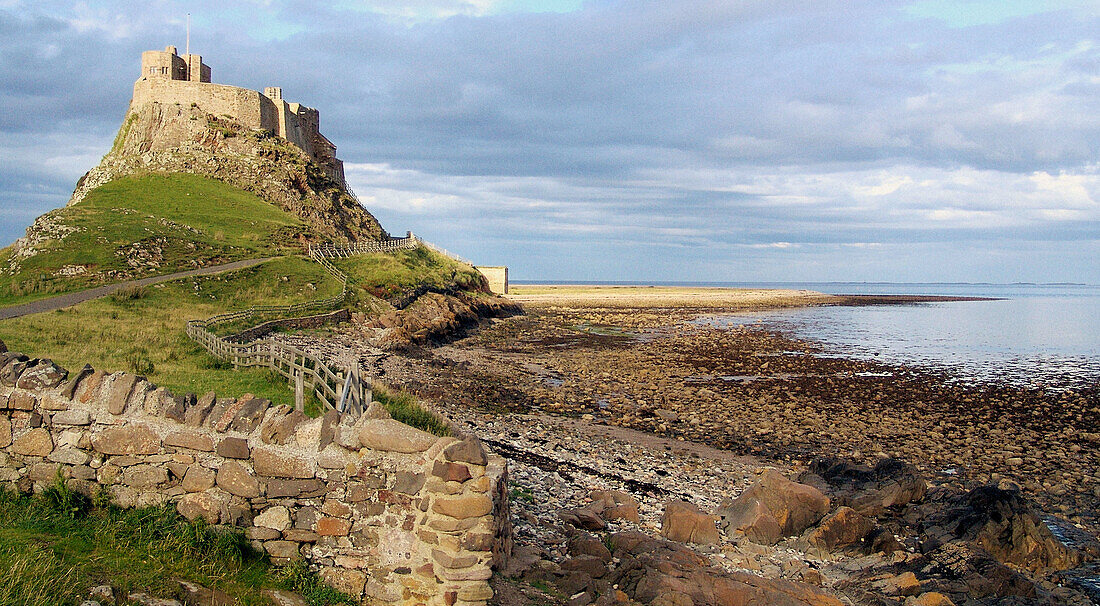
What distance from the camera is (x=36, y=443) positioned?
7.59 metres

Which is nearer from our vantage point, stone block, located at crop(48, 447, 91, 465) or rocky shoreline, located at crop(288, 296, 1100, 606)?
stone block, located at crop(48, 447, 91, 465)

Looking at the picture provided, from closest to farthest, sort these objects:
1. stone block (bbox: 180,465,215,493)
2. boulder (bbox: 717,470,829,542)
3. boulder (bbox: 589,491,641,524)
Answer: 1. stone block (bbox: 180,465,215,493)
2. boulder (bbox: 717,470,829,542)
3. boulder (bbox: 589,491,641,524)

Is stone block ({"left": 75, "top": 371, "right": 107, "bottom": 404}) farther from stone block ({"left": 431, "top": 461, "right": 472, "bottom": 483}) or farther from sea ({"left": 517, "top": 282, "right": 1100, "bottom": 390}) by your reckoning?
sea ({"left": 517, "top": 282, "right": 1100, "bottom": 390})

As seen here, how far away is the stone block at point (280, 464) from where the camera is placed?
7.27m

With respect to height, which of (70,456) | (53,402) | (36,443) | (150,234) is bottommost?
(70,456)

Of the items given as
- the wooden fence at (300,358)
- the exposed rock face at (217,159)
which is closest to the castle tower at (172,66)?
the exposed rock face at (217,159)

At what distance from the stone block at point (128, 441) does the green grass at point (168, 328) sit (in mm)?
5574

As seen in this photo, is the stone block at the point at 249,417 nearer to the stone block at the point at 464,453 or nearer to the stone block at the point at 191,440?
the stone block at the point at 191,440

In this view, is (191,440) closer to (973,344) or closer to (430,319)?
(430,319)

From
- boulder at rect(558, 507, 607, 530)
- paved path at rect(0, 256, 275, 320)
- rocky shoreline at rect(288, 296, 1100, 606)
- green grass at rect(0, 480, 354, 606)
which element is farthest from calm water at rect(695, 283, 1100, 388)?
paved path at rect(0, 256, 275, 320)

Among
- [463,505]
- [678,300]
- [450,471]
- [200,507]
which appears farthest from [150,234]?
[678,300]

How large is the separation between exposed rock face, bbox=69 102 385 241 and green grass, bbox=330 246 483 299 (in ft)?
26.7

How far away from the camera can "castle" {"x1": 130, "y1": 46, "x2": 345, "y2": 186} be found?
70.1 m

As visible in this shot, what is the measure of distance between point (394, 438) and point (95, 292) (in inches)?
1276
